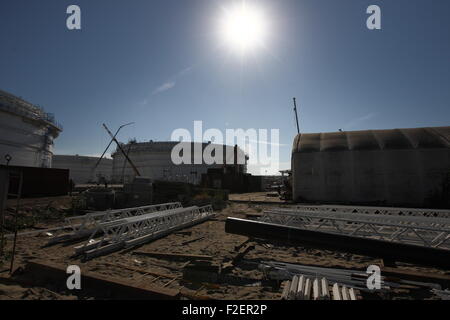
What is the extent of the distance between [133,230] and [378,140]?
2371 centimetres

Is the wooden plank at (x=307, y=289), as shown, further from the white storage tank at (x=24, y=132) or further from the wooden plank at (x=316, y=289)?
the white storage tank at (x=24, y=132)

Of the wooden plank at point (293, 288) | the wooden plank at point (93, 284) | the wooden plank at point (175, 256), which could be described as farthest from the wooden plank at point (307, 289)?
the wooden plank at point (175, 256)

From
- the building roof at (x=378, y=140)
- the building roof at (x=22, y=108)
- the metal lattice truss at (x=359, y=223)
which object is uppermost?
the building roof at (x=22, y=108)

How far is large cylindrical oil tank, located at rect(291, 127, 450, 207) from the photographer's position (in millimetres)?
20422

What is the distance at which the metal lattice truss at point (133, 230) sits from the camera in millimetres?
7113

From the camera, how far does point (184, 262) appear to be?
21.1ft

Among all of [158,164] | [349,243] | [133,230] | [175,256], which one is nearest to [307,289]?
[349,243]

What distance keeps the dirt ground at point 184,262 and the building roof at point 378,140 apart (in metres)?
18.0

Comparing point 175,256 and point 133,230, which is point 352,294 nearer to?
point 175,256

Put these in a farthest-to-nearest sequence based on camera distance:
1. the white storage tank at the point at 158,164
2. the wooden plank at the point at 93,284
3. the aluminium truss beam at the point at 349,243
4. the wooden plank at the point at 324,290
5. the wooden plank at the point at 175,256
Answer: the white storage tank at the point at 158,164, the wooden plank at the point at 175,256, the aluminium truss beam at the point at 349,243, the wooden plank at the point at 93,284, the wooden plank at the point at 324,290

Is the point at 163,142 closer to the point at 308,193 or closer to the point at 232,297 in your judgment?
the point at 308,193
